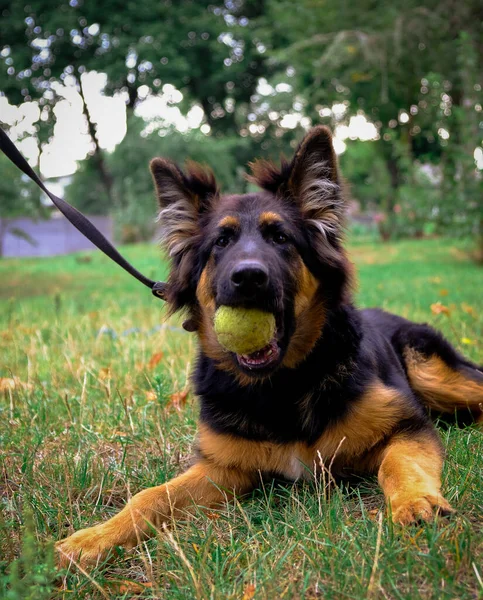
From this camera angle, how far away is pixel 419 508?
2.27 meters

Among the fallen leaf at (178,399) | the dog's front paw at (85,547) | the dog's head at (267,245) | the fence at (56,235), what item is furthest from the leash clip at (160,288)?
the fence at (56,235)

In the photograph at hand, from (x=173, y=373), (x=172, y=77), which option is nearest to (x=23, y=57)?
(x=172, y=77)

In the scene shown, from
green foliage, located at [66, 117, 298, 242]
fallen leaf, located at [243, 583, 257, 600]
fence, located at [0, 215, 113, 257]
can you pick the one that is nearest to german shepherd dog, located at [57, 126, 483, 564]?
fallen leaf, located at [243, 583, 257, 600]

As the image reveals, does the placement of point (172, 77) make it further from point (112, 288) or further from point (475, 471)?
point (475, 471)

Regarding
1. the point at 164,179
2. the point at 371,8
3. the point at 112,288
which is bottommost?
the point at 112,288

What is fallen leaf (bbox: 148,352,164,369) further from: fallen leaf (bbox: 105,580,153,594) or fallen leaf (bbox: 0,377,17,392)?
fallen leaf (bbox: 105,580,153,594)

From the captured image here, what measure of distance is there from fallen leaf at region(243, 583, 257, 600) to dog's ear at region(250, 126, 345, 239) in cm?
194

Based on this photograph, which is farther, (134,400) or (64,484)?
(134,400)

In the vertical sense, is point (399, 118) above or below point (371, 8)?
below

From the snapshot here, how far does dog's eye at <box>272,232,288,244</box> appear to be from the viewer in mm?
3252

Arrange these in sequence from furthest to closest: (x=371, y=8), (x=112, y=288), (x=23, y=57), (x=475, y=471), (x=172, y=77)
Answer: (x=172, y=77) → (x=23, y=57) → (x=371, y=8) → (x=112, y=288) → (x=475, y=471)

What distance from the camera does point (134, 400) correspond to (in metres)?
4.31

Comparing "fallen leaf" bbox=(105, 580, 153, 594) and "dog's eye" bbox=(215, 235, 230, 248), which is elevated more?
"dog's eye" bbox=(215, 235, 230, 248)

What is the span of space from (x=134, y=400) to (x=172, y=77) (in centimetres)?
2973
